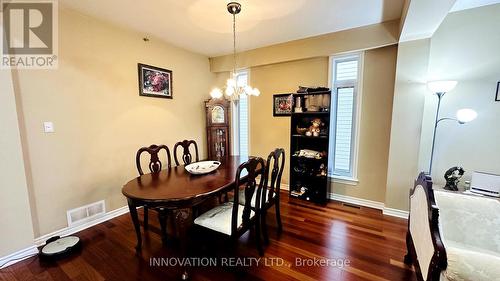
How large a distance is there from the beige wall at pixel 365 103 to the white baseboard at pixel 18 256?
10.6 ft

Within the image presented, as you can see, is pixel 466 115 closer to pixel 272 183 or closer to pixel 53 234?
pixel 272 183

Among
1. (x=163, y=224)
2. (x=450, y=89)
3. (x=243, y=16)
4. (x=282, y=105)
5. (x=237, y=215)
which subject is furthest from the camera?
(x=282, y=105)

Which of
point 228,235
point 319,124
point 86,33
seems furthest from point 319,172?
point 86,33

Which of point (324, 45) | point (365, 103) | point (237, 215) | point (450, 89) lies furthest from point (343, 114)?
point (237, 215)

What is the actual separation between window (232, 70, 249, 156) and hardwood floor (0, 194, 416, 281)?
1.82 m

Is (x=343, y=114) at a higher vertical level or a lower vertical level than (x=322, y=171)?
higher

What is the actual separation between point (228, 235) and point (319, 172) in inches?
76.9

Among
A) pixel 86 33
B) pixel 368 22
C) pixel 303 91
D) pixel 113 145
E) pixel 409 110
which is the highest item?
pixel 368 22

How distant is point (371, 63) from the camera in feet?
9.21

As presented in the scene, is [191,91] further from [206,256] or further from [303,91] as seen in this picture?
[206,256]

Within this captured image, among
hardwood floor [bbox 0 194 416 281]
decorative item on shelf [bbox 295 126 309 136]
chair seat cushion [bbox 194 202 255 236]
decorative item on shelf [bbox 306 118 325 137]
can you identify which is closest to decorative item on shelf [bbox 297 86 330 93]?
decorative item on shelf [bbox 306 118 325 137]

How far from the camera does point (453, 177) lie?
2285 millimetres

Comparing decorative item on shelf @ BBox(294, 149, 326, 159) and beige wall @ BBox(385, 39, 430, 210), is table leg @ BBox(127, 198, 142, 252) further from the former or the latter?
beige wall @ BBox(385, 39, 430, 210)

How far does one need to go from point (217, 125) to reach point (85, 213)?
229 centimetres
